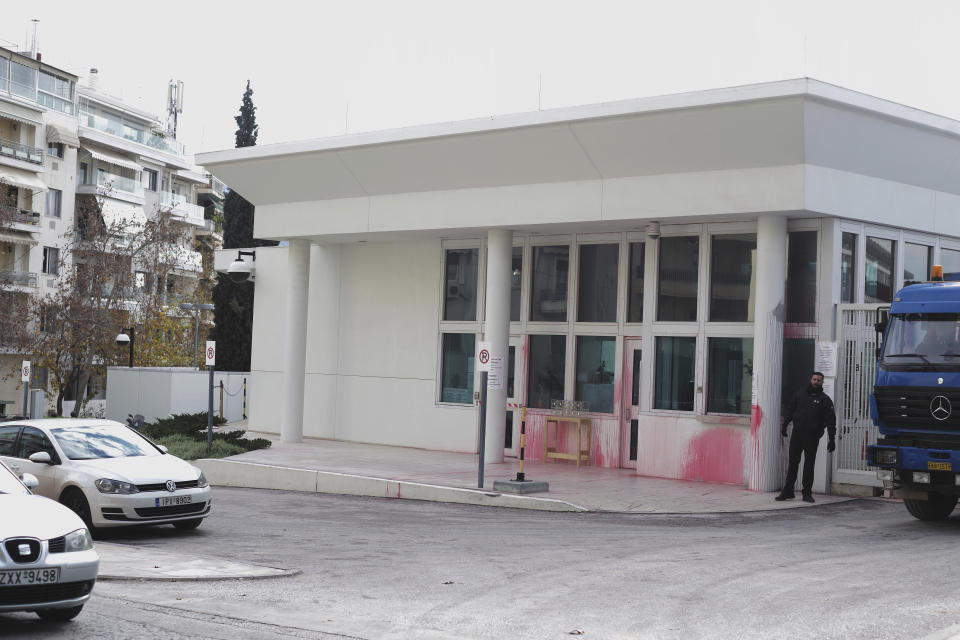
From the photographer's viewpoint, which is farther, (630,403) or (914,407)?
(630,403)

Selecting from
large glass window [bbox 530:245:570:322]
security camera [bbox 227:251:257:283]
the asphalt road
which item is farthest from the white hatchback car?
security camera [bbox 227:251:257:283]

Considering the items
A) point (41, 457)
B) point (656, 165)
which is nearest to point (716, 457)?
point (656, 165)

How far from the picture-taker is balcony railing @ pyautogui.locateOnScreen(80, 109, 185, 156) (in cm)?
7450

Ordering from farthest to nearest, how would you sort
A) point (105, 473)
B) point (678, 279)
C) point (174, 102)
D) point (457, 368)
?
point (174, 102) < point (457, 368) < point (678, 279) < point (105, 473)

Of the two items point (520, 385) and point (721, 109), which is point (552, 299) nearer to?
point (520, 385)

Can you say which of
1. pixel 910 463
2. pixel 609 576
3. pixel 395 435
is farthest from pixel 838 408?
pixel 395 435

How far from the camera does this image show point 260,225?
90.3ft

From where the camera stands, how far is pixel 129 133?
78750 millimetres

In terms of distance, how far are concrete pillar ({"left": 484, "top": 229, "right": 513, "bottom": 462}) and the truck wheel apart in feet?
29.0

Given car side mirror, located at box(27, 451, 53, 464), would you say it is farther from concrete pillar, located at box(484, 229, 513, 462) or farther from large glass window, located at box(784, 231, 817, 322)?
large glass window, located at box(784, 231, 817, 322)

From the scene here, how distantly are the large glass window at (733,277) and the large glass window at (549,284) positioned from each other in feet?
13.0

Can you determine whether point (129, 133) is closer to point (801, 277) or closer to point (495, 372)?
point (495, 372)

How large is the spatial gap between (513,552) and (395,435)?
1415 centimetres

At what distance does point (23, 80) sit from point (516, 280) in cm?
4854
